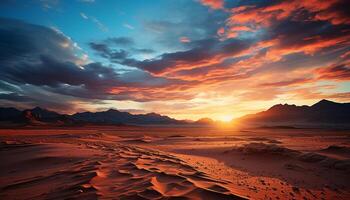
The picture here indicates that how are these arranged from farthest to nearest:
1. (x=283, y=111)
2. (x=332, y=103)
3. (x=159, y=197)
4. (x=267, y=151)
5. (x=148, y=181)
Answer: (x=283, y=111)
(x=332, y=103)
(x=267, y=151)
(x=148, y=181)
(x=159, y=197)

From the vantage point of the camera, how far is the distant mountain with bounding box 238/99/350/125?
120838 mm

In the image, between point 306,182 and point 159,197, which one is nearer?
point 159,197

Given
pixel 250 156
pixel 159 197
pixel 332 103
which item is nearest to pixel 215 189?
pixel 159 197

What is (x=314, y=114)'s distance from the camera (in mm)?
135375

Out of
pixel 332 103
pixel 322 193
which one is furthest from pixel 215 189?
pixel 332 103

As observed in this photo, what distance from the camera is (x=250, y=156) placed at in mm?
11688

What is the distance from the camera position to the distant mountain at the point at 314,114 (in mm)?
120838

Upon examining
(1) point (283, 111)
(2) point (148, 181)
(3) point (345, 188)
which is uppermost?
(1) point (283, 111)

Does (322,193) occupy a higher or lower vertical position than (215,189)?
lower

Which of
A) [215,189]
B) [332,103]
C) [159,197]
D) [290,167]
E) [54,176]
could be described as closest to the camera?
[159,197]

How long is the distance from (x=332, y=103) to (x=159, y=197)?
170695mm

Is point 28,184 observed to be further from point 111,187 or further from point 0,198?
point 111,187

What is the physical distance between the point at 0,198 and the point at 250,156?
10.2m

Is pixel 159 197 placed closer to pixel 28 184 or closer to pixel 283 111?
pixel 28 184
